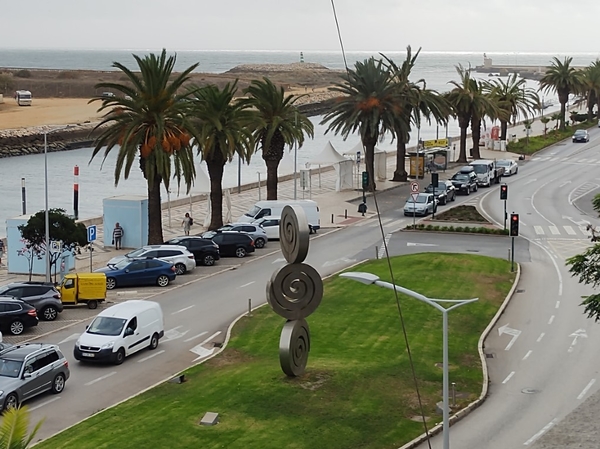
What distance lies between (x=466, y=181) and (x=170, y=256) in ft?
111

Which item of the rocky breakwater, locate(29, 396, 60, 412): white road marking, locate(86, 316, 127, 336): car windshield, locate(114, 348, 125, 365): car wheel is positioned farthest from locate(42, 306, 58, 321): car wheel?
the rocky breakwater

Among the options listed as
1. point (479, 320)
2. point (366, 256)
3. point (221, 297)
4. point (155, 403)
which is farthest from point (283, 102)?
point (155, 403)

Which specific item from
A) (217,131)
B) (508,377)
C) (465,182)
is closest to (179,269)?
(217,131)

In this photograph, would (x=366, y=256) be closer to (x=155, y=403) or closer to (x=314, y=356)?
(x=314, y=356)

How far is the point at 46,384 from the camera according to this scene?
27484 millimetres

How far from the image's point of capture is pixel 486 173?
76.9 m

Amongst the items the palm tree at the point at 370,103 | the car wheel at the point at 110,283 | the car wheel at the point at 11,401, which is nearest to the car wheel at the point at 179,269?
the car wheel at the point at 110,283

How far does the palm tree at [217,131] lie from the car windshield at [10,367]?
27097 millimetres

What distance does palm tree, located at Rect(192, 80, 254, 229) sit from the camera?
54344 mm

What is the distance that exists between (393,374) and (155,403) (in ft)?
23.6

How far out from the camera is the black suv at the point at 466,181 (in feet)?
236

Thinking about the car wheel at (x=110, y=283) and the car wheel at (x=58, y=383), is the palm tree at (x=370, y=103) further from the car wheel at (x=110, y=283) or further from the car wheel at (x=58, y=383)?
the car wheel at (x=58, y=383)

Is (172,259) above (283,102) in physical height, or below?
below

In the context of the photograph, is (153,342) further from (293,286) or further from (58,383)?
(293,286)
